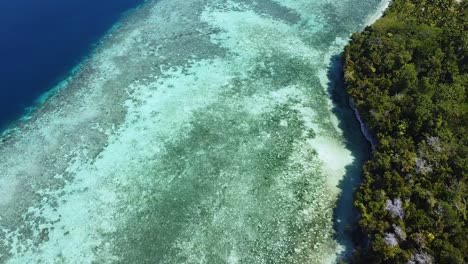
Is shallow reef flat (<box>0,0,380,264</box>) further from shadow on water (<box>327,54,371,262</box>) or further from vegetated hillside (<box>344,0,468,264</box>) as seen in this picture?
vegetated hillside (<box>344,0,468,264</box>)

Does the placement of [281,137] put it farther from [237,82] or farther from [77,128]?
[77,128]

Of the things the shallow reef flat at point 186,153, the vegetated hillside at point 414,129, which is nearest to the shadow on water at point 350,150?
the shallow reef flat at point 186,153

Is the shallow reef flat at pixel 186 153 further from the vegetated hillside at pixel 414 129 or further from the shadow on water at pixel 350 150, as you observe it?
the vegetated hillside at pixel 414 129

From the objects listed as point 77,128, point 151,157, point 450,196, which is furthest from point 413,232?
point 77,128

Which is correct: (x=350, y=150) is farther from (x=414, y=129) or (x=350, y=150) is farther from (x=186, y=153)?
(x=186, y=153)

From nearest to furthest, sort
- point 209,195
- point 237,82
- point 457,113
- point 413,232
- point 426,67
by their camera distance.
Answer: point 413,232 < point 209,195 < point 457,113 < point 426,67 < point 237,82
